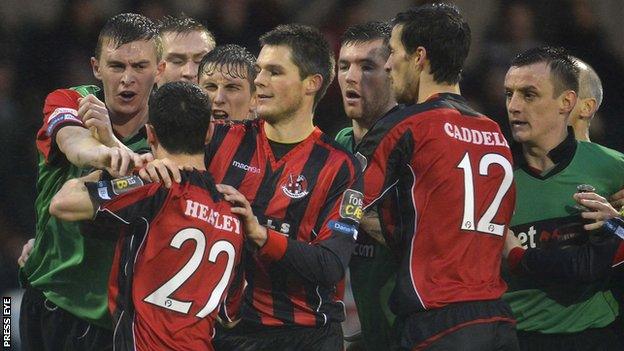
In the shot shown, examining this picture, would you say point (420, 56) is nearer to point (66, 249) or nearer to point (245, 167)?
point (245, 167)

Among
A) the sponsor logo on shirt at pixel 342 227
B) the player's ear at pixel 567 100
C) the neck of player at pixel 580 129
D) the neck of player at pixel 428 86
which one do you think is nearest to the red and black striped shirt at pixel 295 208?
the sponsor logo on shirt at pixel 342 227

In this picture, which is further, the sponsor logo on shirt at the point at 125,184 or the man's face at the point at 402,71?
the man's face at the point at 402,71

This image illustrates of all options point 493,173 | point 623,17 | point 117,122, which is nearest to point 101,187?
point 117,122

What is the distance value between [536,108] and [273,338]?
5.46 ft

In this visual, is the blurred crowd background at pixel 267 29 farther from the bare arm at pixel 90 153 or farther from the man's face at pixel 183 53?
the bare arm at pixel 90 153

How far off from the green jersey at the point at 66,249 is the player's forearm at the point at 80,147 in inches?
3.5

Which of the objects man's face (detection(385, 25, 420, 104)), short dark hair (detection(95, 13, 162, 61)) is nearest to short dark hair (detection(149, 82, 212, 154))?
man's face (detection(385, 25, 420, 104))

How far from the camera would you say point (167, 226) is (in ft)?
12.8

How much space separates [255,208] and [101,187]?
691mm

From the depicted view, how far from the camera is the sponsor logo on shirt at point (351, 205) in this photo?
4273mm

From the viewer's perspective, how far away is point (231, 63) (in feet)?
18.2

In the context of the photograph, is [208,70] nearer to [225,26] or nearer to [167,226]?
[167,226]

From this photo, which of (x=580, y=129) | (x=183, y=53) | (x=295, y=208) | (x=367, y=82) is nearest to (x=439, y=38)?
(x=295, y=208)

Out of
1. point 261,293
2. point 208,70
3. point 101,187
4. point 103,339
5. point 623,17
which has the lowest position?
point 103,339
